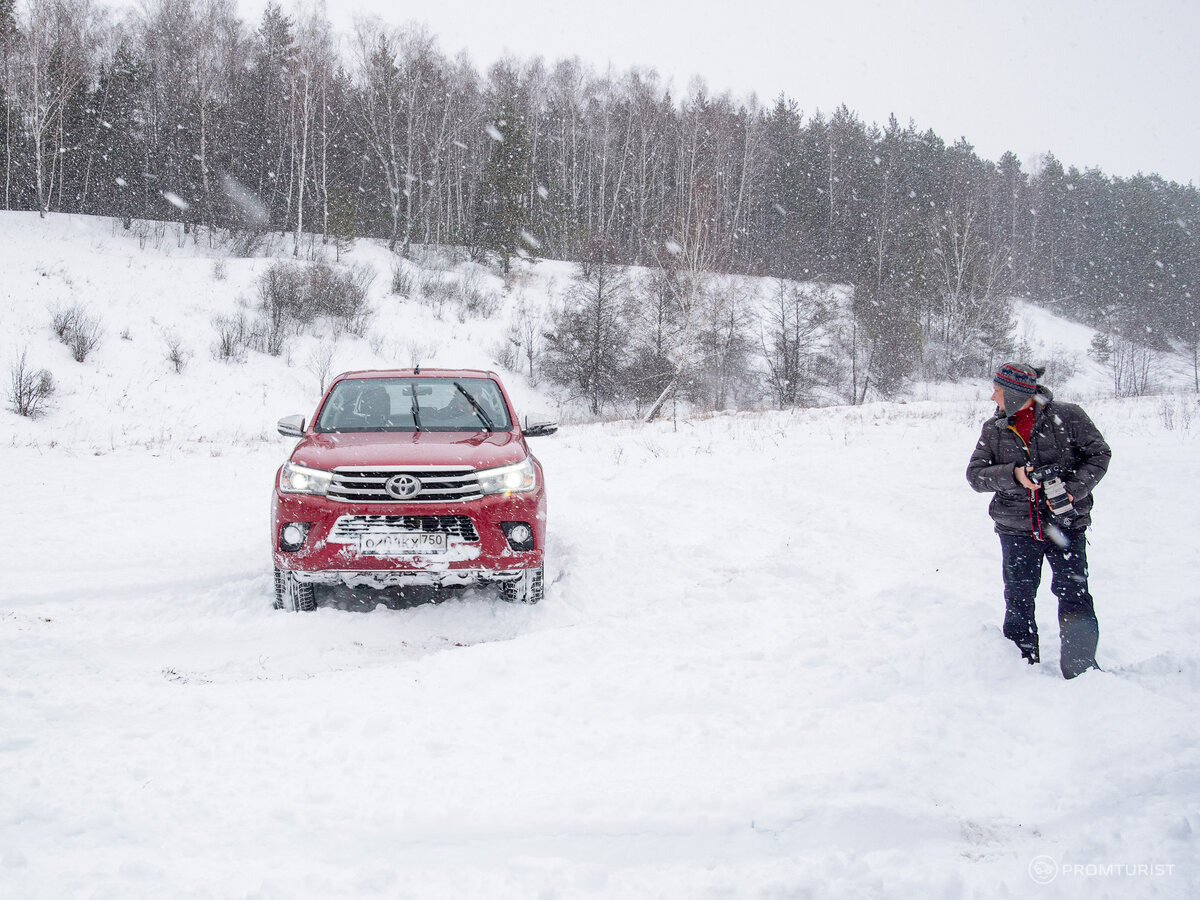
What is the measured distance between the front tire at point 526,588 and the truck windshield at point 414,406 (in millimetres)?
1322

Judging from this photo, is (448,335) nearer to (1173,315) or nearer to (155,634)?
(155,634)

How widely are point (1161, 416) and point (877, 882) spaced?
14574 mm

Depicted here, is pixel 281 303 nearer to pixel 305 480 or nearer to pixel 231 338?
pixel 231 338

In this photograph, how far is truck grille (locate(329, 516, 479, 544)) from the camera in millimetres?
4391

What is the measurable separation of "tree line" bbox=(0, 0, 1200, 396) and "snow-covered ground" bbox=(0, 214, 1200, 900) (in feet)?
64.4

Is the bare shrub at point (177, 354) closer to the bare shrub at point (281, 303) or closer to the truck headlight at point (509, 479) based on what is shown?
the bare shrub at point (281, 303)

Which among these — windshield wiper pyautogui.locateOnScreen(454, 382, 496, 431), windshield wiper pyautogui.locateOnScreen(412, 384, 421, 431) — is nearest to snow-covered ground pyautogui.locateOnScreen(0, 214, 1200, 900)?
windshield wiper pyautogui.locateOnScreen(454, 382, 496, 431)

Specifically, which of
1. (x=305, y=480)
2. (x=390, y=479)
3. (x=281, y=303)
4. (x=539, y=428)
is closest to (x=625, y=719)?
(x=390, y=479)

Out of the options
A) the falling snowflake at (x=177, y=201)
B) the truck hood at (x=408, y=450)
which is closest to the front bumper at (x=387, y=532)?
the truck hood at (x=408, y=450)

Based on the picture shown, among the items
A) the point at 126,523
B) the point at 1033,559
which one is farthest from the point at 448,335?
the point at 1033,559

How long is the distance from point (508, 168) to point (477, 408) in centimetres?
3395

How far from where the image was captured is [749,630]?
14.6 ft

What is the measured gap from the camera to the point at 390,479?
14.7 ft

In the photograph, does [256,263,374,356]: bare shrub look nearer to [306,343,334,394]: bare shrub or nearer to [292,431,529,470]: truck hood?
[306,343,334,394]: bare shrub
